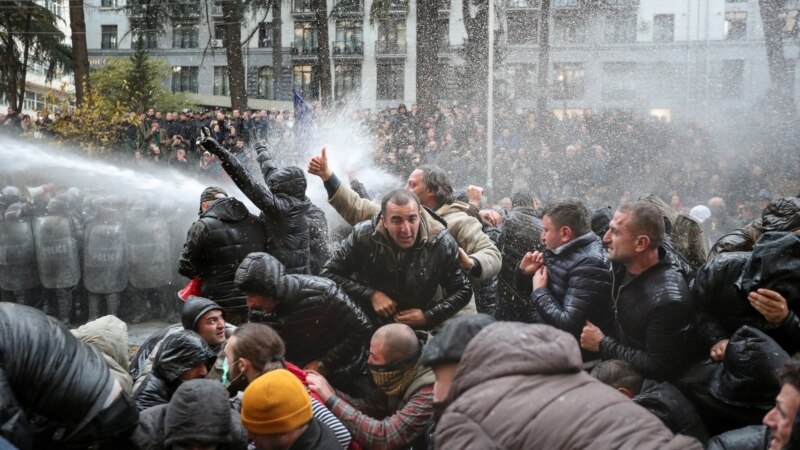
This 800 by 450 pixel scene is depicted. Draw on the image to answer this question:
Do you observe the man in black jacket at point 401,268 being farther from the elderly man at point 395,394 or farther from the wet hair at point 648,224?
the wet hair at point 648,224

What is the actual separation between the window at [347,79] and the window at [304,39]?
7.51 ft

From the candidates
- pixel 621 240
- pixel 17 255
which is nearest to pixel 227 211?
pixel 621 240

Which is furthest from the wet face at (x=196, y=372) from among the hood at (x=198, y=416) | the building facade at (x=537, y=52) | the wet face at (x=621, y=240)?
the building facade at (x=537, y=52)

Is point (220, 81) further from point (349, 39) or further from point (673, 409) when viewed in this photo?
point (673, 409)

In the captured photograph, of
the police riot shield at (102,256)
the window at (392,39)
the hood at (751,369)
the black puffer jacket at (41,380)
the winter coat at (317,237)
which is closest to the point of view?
the black puffer jacket at (41,380)

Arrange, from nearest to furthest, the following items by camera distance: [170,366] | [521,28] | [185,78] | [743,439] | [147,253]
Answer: [743,439]
[170,366]
[147,253]
[521,28]
[185,78]

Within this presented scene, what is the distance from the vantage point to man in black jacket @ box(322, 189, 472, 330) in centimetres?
458

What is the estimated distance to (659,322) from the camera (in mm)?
4035

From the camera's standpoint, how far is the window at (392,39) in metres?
54.5

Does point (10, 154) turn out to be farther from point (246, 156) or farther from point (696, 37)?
point (696, 37)

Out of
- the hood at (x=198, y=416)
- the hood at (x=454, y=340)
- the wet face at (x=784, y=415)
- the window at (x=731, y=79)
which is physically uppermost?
the window at (x=731, y=79)

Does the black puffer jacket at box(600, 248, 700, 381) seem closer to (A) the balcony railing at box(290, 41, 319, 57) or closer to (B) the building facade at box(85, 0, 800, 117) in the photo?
(B) the building facade at box(85, 0, 800, 117)

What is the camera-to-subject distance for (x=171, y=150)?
18094 mm

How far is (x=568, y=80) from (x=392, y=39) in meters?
17.2
